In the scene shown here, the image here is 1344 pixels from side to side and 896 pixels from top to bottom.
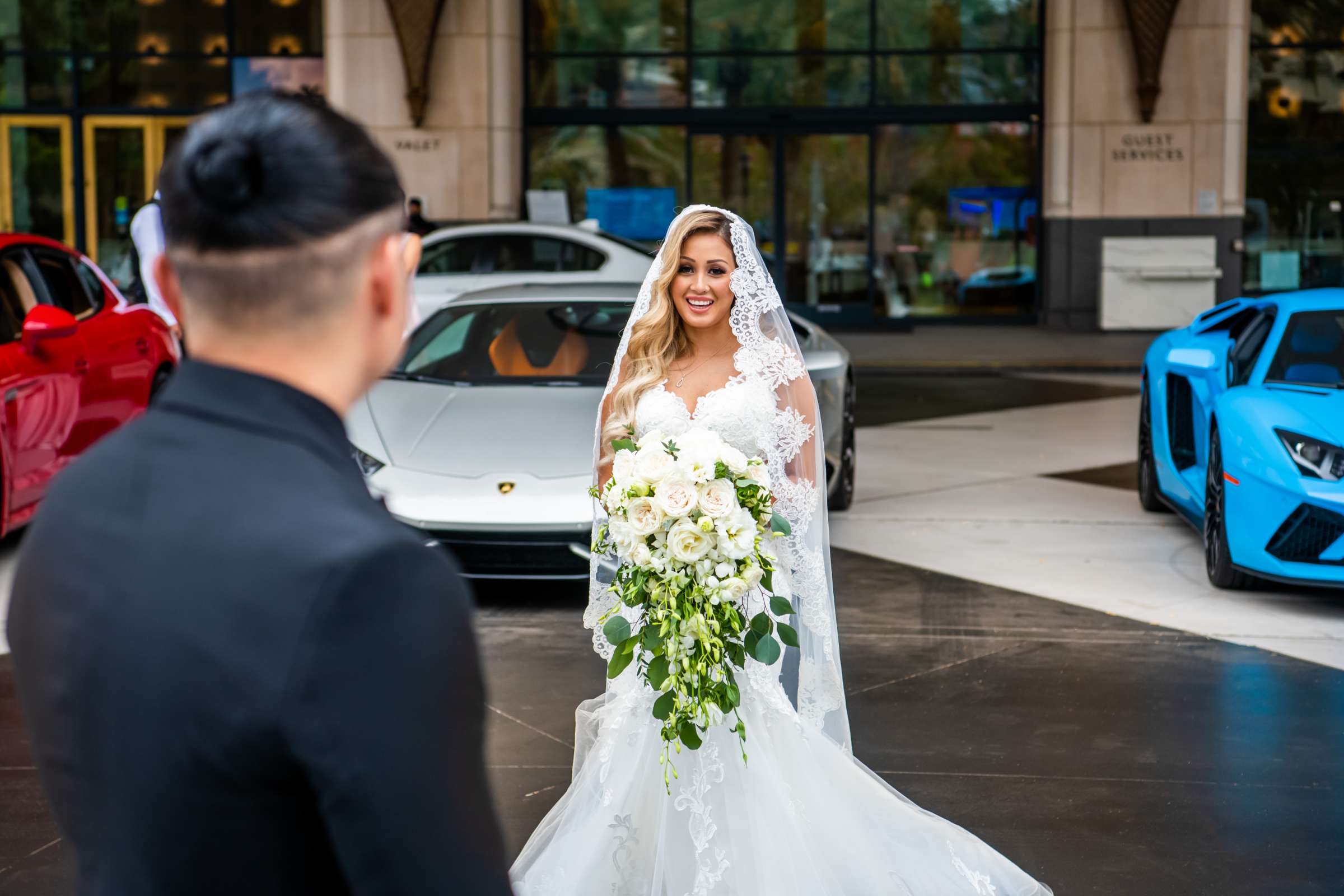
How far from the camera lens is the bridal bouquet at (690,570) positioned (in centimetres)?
360

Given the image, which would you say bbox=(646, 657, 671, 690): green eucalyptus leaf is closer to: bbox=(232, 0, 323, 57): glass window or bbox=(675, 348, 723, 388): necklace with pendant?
bbox=(675, 348, 723, 388): necklace with pendant

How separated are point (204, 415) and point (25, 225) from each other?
938 inches

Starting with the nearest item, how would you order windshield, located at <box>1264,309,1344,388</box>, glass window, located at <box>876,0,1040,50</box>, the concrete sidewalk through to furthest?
windshield, located at <box>1264,309,1344,388</box>
the concrete sidewalk
glass window, located at <box>876,0,1040,50</box>

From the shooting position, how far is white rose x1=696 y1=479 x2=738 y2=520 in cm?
359

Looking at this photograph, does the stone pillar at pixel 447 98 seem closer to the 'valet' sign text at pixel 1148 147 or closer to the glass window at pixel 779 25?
the glass window at pixel 779 25

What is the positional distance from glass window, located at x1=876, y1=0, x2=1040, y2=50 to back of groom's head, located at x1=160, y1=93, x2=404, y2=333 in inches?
858

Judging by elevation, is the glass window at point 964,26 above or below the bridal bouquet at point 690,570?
above

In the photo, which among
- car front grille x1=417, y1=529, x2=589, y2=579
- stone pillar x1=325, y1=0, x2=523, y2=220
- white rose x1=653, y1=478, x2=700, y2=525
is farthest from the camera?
stone pillar x1=325, y1=0, x2=523, y2=220

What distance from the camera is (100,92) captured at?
906 inches

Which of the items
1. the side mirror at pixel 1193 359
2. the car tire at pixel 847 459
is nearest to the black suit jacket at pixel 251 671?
the side mirror at pixel 1193 359

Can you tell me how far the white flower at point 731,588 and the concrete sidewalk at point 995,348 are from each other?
14697 mm

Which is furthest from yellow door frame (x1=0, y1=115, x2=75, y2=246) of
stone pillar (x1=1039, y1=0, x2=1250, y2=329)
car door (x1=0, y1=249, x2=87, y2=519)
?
car door (x1=0, y1=249, x2=87, y2=519)

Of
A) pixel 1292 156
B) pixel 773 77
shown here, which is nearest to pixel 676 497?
pixel 773 77

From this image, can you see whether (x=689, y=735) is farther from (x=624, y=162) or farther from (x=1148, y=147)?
(x=624, y=162)
